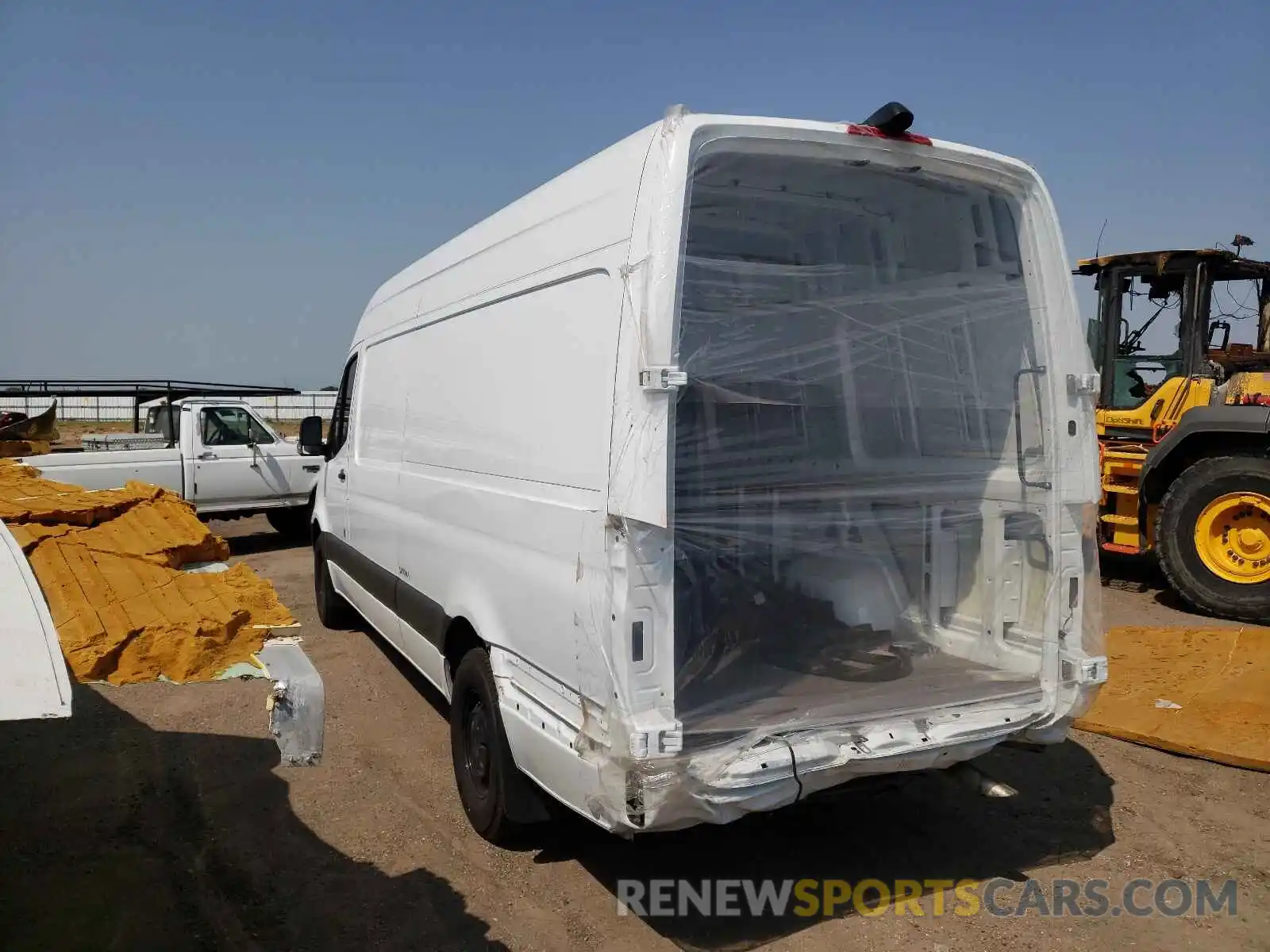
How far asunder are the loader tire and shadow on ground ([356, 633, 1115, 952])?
3.72m

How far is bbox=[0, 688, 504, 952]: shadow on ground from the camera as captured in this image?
3096mm

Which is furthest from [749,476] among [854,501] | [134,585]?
[134,585]

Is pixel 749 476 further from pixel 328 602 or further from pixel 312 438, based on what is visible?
pixel 328 602

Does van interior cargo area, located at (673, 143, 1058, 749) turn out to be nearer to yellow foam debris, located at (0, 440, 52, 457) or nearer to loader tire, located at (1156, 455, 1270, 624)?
loader tire, located at (1156, 455, 1270, 624)

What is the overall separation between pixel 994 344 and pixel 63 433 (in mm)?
32739

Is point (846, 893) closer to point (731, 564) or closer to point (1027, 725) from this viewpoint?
point (1027, 725)

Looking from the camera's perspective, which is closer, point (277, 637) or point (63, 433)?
point (277, 637)

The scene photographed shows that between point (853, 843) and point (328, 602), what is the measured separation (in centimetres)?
463

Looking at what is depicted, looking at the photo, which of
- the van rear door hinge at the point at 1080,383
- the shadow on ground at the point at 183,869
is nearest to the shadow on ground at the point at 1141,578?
the van rear door hinge at the point at 1080,383

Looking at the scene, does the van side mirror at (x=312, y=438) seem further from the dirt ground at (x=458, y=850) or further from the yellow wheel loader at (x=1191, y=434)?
the yellow wheel loader at (x=1191, y=434)

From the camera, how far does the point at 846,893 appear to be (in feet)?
10.9

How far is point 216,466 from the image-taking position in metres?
10.6

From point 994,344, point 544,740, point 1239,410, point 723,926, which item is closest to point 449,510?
point 544,740

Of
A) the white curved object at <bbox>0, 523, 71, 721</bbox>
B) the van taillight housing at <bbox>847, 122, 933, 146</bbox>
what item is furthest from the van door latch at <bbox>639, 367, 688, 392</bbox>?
the white curved object at <bbox>0, 523, 71, 721</bbox>
